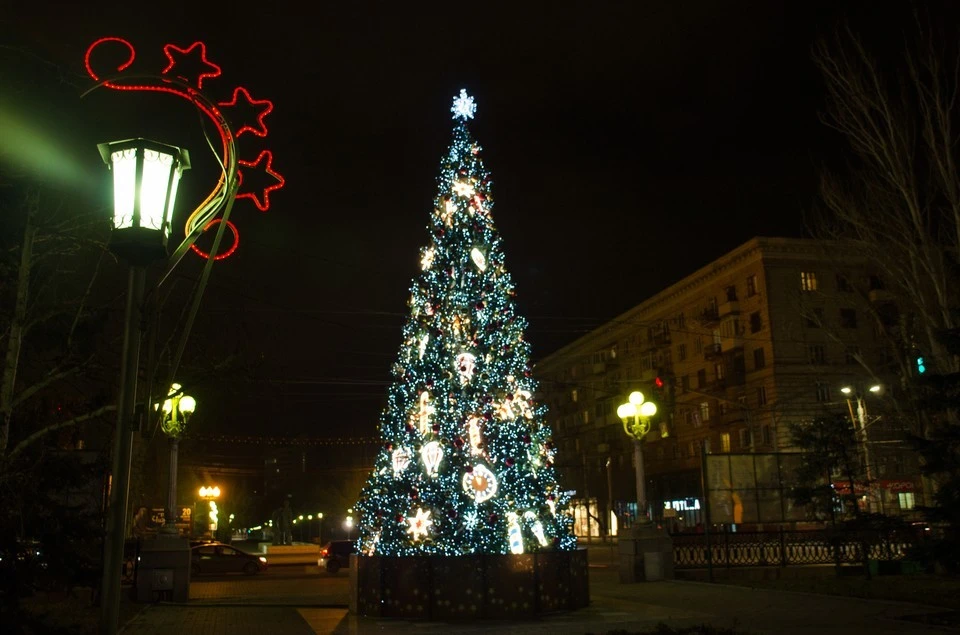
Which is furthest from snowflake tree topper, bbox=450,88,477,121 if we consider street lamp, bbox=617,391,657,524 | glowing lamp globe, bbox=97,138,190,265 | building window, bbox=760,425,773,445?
building window, bbox=760,425,773,445

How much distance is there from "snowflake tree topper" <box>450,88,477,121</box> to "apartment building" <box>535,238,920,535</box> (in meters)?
28.8

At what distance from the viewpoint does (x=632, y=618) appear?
14.5 metres

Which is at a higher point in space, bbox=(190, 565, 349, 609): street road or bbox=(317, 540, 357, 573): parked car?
bbox=(317, 540, 357, 573): parked car

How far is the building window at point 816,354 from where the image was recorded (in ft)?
174

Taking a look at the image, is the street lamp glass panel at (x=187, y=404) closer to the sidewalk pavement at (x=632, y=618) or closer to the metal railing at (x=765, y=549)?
the sidewalk pavement at (x=632, y=618)

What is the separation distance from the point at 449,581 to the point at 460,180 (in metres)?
7.27

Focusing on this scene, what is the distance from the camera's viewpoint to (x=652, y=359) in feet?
221

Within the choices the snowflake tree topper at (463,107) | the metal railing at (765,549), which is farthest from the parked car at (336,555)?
the snowflake tree topper at (463,107)

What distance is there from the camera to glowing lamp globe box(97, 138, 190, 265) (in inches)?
253

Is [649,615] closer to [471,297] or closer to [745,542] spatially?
[471,297]

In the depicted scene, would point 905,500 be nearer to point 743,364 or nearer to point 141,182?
point 743,364

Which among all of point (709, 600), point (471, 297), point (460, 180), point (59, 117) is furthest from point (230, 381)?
point (709, 600)

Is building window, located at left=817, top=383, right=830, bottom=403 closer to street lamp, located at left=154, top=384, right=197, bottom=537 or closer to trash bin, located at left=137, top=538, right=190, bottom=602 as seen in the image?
street lamp, located at left=154, top=384, right=197, bottom=537

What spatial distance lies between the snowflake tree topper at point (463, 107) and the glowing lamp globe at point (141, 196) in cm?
1109
